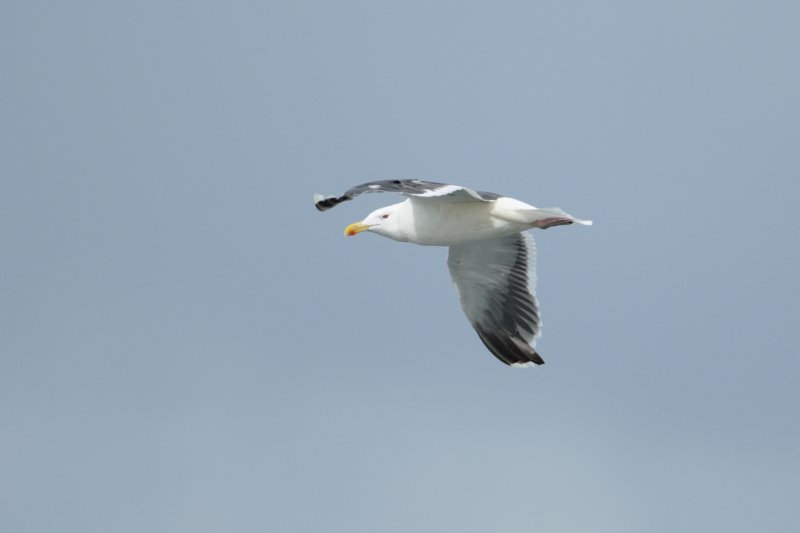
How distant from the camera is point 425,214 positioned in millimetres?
16688

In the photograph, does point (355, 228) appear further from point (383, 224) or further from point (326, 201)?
point (326, 201)

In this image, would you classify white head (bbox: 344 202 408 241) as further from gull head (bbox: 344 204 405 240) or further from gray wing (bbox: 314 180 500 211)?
gray wing (bbox: 314 180 500 211)

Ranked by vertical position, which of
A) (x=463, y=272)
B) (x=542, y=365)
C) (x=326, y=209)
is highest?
(x=326, y=209)

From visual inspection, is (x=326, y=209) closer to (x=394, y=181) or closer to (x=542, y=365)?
(x=394, y=181)

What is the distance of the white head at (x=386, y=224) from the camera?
659 inches

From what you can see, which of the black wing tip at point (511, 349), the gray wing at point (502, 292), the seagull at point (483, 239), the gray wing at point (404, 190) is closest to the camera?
the gray wing at point (404, 190)

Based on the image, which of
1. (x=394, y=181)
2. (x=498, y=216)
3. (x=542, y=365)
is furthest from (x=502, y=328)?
(x=394, y=181)

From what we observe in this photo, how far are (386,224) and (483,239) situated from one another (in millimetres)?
1445

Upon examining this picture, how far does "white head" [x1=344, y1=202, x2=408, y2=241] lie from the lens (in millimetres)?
16734

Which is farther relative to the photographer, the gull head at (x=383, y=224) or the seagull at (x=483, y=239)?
the gull head at (x=383, y=224)

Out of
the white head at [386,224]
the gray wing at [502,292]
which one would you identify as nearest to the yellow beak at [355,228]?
the white head at [386,224]

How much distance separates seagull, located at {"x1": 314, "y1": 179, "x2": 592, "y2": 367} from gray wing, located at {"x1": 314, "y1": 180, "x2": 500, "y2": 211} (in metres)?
0.01

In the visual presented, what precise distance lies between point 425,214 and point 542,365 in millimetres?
3451

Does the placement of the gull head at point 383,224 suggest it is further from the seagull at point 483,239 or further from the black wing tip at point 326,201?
the black wing tip at point 326,201
